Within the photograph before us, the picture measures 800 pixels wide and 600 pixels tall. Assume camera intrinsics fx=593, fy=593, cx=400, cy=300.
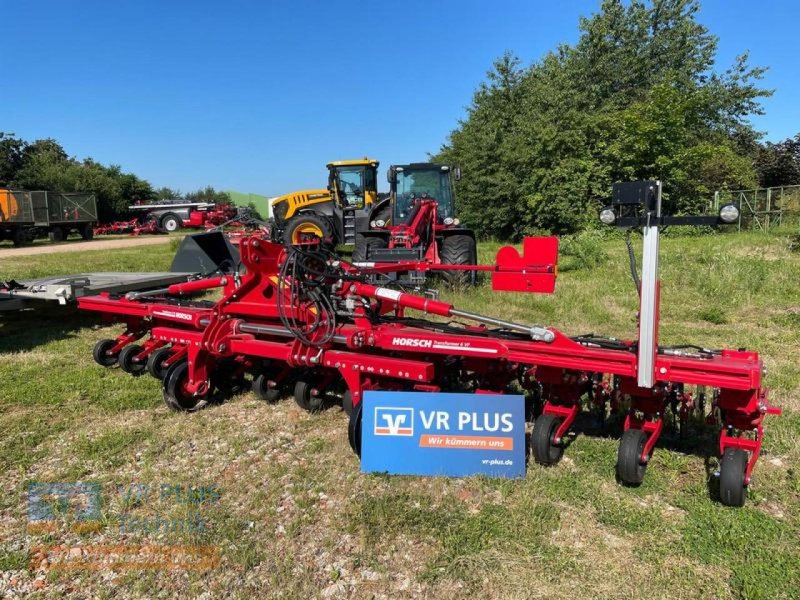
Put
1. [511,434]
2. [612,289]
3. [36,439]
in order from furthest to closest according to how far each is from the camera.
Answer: [612,289]
[36,439]
[511,434]

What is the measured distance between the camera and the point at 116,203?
38219mm

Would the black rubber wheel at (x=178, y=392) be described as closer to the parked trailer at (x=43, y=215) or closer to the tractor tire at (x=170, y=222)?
the parked trailer at (x=43, y=215)

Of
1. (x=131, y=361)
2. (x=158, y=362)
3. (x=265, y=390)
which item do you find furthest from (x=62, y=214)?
(x=265, y=390)

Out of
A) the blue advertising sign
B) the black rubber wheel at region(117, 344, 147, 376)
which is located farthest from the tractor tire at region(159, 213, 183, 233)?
the blue advertising sign

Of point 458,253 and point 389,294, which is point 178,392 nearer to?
point 389,294

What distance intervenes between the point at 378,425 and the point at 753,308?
7376 mm

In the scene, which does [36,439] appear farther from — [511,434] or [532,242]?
[532,242]

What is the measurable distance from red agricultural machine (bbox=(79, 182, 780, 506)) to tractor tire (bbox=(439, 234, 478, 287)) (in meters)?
4.86

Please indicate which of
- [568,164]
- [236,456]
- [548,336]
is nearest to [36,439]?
[236,456]

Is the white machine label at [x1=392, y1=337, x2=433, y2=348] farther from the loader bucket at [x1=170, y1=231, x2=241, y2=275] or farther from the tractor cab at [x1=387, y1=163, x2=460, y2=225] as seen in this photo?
the tractor cab at [x1=387, y1=163, x2=460, y2=225]

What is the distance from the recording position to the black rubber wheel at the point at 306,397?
4.79 meters

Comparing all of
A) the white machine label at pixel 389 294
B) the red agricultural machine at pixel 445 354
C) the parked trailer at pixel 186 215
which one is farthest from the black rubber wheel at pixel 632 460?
the parked trailer at pixel 186 215

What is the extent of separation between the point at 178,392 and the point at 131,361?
4.58 ft

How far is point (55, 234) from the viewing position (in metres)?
25.0
